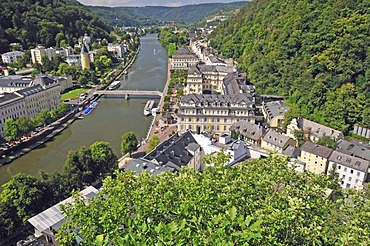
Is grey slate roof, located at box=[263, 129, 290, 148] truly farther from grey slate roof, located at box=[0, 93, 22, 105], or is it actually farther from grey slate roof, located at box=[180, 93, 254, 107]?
grey slate roof, located at box=[0, 93, 22, 105]

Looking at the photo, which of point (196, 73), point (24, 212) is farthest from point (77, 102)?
point (24, 212)

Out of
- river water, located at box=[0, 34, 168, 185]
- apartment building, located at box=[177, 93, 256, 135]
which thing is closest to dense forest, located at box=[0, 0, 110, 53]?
river water, located at box=[0, 34, 168, 185]

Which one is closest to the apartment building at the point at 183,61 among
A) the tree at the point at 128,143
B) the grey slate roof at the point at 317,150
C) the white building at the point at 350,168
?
the tree at the point at 128,143

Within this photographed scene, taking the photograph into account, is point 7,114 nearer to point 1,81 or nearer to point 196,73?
point 1,81

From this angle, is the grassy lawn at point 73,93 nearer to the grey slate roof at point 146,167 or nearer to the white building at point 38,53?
the white building at point 38,53

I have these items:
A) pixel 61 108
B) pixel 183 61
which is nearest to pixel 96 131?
pixel 61 108

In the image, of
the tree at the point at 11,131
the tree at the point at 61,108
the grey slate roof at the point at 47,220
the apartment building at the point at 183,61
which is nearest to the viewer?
the grey slate roof at the point at 47,220

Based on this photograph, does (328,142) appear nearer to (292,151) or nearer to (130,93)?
(292,151)
